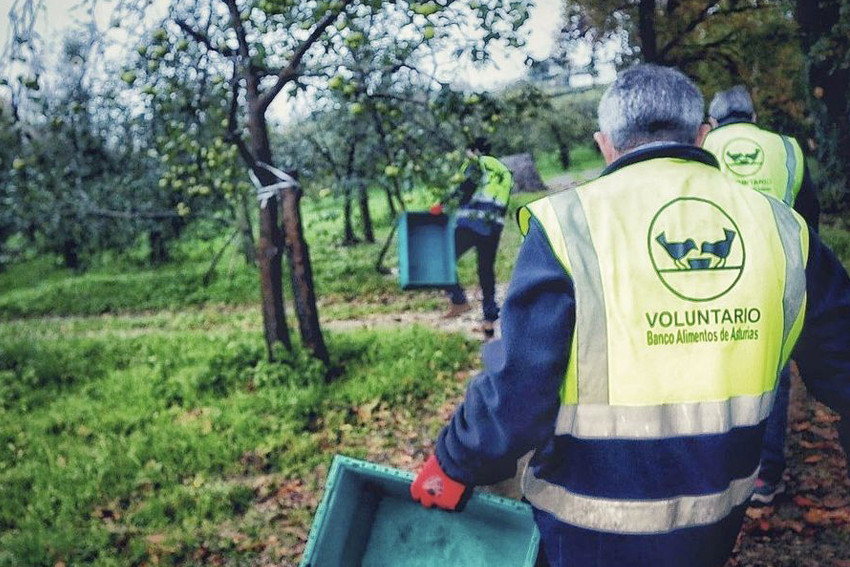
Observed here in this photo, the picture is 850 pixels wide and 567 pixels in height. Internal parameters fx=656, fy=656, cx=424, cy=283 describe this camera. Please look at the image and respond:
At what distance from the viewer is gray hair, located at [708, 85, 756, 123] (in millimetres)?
3920

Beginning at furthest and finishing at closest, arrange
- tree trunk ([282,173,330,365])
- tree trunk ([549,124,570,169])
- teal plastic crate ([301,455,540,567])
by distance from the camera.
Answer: tree trunk ([549,124,570,169]) → tree trunk ([282,173,330,365]) → teal plastic crate ([301,455,540,567])

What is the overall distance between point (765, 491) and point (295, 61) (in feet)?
15.8

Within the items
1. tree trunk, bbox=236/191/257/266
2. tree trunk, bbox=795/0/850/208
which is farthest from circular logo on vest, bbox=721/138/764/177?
tree trunk, bbox=236/191/257/266

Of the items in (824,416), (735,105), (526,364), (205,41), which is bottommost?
(824,416)

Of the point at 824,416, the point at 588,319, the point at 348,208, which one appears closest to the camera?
the point at 588,319

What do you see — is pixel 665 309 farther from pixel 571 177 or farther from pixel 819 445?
pixel 571 177

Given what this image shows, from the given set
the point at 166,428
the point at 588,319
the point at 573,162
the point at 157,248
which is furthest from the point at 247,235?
the point at 573,162

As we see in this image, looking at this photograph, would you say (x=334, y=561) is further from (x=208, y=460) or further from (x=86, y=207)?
(x=86, y=207)

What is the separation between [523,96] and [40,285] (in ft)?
49.7

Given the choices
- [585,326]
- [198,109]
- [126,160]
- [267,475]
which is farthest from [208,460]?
[126,160]

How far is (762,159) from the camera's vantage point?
372 centimetres

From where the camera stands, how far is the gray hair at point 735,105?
392 cm

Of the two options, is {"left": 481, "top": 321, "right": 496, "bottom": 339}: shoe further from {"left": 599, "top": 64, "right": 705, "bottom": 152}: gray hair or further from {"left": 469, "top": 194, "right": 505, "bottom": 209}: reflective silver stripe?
{"left": 599, "top": 64, "right": 705, "bottom": 152}: gray hair

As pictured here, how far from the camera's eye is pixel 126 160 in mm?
15156
